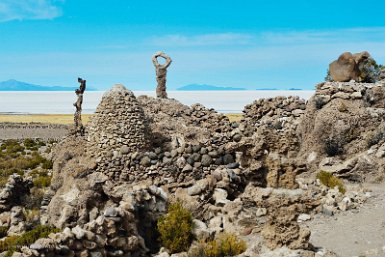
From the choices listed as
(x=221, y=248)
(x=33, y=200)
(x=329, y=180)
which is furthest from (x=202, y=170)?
(x=33, y=200)

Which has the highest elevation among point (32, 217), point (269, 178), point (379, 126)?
point (379, 126)

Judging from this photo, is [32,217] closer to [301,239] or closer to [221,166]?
[221,166]

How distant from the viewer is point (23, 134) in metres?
65.6

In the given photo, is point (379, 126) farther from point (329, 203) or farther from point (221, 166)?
point (221, 166)

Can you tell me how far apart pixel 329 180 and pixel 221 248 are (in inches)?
264

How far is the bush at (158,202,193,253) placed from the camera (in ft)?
44.4

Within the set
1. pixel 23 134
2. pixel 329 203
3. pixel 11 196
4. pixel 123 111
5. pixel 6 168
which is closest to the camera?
pixel 329 203

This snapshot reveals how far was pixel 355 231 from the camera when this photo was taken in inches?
Result: 548

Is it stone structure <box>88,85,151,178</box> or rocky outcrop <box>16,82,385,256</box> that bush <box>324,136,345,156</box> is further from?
stone structure <box>88,85,151,178</box>

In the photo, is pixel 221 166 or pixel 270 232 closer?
→ pixel 270 232

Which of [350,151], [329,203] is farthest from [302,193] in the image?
[350,151]

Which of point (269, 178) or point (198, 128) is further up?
point (198, 128)

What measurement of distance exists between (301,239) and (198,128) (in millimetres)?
8105

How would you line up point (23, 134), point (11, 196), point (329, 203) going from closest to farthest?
point (329, 203), point (11, 196), point (23, 134)
